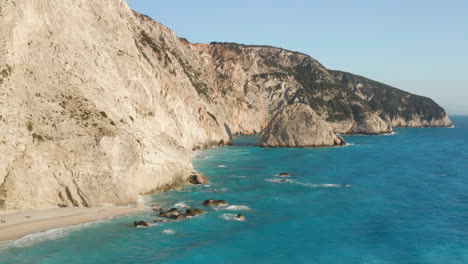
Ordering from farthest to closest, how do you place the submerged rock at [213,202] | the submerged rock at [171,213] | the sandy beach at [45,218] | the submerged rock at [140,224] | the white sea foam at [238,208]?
the submerged rock at [213,202] < the white sea foam at [238,208] < the submerged rock at [171,213] < the submerged rock at [140,224] < the sandy beach at [45,218]

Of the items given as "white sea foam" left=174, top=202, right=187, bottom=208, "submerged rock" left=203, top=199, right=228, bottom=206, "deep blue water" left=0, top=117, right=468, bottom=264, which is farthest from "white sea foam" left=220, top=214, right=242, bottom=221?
"white sea foam" left=174, top=202, right=187, bottom=208

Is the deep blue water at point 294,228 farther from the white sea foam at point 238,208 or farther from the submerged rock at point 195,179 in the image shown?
the submerged rock at point 195,179

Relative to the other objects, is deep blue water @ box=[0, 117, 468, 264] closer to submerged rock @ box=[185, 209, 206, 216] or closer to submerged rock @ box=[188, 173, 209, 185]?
submerged rock @ box=[185, 209, 206, 216]

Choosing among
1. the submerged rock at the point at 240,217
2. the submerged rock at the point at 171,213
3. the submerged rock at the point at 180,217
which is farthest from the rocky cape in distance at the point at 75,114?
the submerged rock at the point at 240,217

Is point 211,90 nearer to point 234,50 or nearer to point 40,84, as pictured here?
point 234,50

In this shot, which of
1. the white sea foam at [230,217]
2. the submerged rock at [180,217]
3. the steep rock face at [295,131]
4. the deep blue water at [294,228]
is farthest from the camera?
the steep rock face at [295,131]

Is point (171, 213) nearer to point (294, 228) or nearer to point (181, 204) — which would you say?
point (181, 204)
